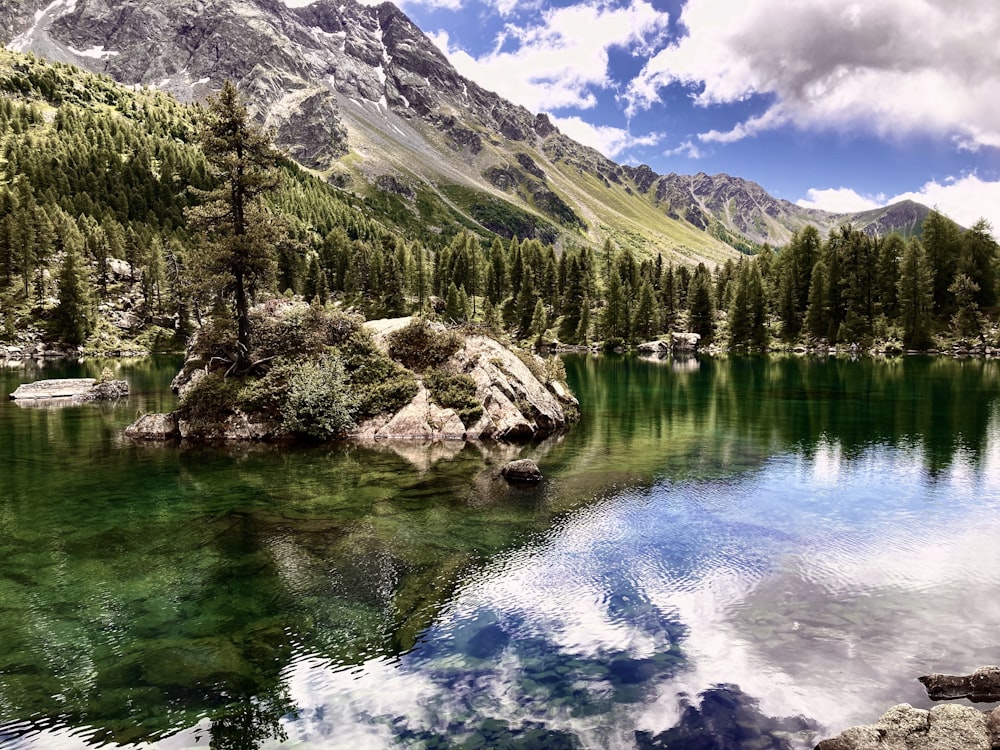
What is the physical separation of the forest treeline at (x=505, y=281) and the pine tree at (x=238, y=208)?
2510 inches

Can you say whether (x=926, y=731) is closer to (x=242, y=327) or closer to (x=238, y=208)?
(x=242, y=327)

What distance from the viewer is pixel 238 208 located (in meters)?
37.6

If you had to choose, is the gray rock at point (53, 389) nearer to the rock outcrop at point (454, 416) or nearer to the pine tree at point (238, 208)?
the rock outcrop at point (454, 416)

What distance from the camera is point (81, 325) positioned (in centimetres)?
11556

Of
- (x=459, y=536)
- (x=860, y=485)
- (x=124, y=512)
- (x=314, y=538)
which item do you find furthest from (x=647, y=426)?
(x=124, y=512)

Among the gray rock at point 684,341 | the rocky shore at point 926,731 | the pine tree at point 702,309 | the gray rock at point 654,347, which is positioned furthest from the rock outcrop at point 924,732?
the pine tree at point 702,309

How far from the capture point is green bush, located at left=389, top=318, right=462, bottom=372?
42.4 m

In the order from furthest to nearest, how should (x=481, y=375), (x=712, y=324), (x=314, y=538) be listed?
(x=712, y=324)
(x=481, y=375)
(x=314, y=538)

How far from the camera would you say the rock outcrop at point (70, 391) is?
54.4 metres

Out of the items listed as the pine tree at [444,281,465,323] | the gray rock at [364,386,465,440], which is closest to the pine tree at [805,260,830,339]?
the pine tree at [444,281,465,323]

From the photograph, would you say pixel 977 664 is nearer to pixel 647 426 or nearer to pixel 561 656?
pixel 561 656

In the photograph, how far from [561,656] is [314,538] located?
10377 millimetres

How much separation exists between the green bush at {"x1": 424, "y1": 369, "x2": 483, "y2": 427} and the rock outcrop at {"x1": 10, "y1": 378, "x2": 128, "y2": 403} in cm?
3578

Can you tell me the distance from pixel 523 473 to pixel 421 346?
60.3 feet
